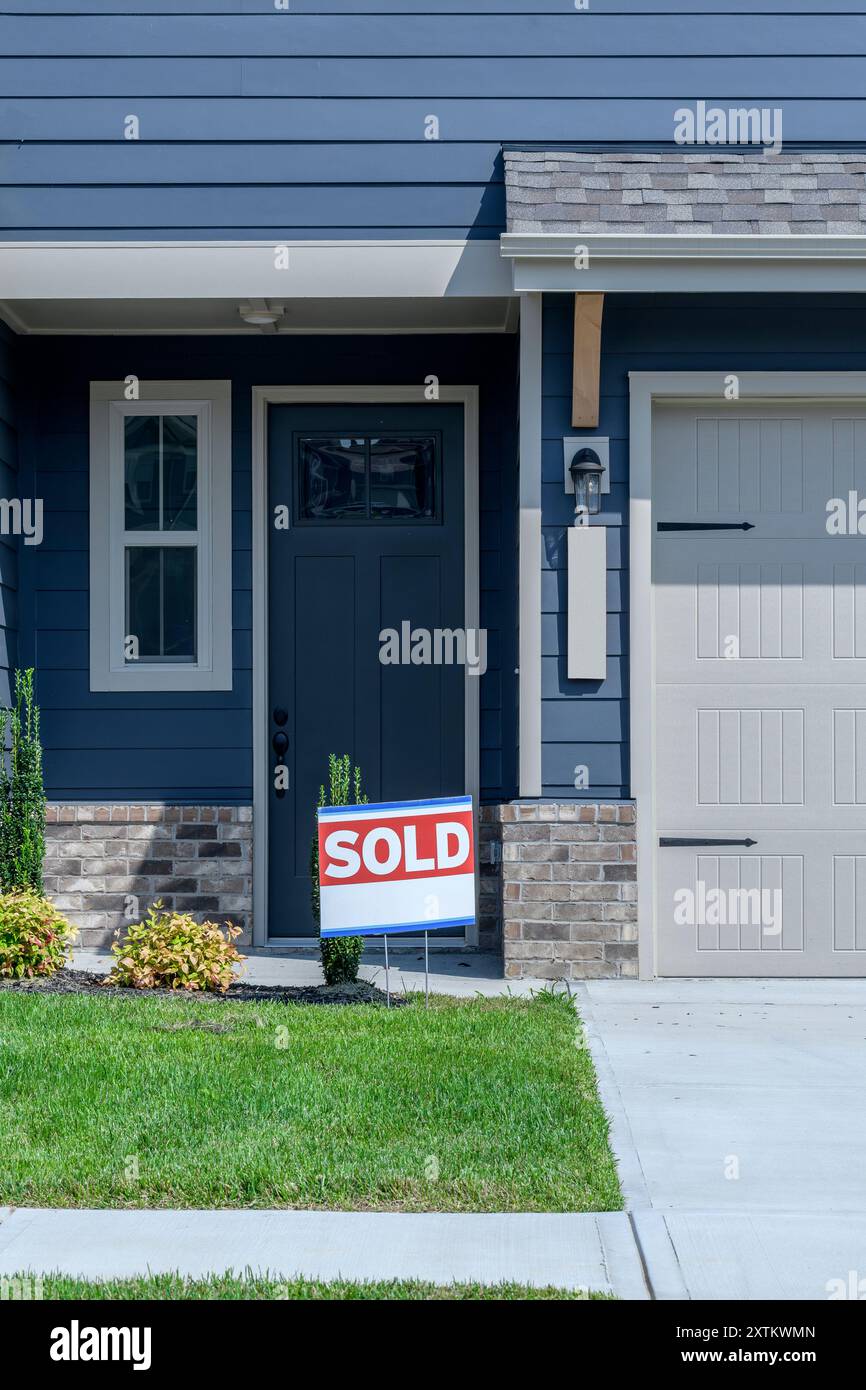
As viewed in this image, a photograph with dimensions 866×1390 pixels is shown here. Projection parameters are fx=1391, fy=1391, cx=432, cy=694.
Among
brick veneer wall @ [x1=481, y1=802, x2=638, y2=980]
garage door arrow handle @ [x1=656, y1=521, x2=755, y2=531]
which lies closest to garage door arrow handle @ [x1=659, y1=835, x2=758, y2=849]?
brick veneer wall @ [x1=481, y1=802, x2=638, y2=980]

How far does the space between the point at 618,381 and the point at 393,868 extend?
2772 millimetres

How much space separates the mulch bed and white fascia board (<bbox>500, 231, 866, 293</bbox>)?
348 cm

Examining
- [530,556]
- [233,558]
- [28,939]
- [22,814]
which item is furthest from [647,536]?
[28,939]

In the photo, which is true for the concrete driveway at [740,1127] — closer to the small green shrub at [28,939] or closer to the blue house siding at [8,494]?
the small green shrub at [28,939]

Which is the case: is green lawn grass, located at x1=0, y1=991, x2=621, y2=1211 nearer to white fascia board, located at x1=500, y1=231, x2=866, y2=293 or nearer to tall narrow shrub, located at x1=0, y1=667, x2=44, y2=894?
tall narrow shrub, located at x1=0, y1=667, x2=44, y2=894

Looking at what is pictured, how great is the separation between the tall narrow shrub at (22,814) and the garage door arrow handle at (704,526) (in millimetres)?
3392

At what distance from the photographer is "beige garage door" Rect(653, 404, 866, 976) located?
7164 millimetres

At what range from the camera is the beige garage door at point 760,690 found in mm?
7164

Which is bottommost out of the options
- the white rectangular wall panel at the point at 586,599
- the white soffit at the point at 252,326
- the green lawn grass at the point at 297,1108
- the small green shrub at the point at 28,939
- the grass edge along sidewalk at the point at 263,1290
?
the green lawn grass at the point at 297,1108

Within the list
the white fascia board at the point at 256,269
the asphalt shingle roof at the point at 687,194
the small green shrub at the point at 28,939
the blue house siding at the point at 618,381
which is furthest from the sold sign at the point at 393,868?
the asphalt shingle roof at the point at 687,194

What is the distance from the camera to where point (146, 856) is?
26.0 ft

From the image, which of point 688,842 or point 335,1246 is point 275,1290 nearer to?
point 335,1246
